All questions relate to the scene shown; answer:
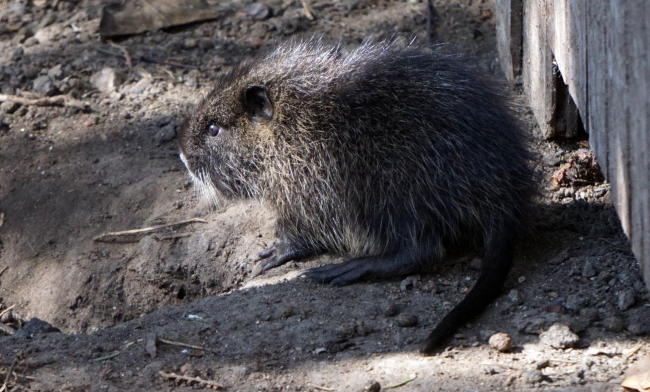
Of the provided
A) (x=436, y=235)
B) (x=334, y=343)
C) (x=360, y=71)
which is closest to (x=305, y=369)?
(x=334, y=343)

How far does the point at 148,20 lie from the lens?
5770 millimetres

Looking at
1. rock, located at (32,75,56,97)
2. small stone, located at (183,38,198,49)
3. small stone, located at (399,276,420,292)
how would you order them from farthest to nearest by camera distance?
small stone, located at (183,38,198,49) → rock, located at (32,75,56,97) → small stone, located at (399,276,420,292)

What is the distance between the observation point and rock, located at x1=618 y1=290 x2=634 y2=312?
2.86m

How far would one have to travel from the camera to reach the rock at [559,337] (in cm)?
267

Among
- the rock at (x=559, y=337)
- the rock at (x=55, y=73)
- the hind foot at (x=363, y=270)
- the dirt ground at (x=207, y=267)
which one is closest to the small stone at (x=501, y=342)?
the dirt ground at (x=207, y=267)

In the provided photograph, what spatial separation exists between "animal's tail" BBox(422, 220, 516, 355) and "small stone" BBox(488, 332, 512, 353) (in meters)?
0.16

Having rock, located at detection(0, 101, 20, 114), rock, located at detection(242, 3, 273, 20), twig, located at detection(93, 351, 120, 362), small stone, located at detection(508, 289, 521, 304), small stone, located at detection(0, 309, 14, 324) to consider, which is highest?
rock, located at detection(242, 3, 273, 20)

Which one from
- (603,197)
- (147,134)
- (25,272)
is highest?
(147,134)

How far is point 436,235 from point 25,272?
2529 mm

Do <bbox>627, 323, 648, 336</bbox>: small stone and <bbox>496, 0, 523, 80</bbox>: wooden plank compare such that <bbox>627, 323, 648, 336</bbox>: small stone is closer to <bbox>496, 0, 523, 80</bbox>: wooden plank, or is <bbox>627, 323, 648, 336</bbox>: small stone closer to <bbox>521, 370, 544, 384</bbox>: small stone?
<bbox>521, 370, 544, 384</bbox>: small stone

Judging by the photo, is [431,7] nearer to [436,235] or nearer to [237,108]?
[237,108]

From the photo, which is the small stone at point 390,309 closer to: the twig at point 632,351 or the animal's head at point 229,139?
the twig at point 632,351

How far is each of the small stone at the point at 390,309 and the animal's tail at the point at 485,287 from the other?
267 millimetres

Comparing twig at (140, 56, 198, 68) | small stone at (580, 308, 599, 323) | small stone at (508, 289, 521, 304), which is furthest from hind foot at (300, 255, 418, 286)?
twig at (140, 56, 198, 68)
